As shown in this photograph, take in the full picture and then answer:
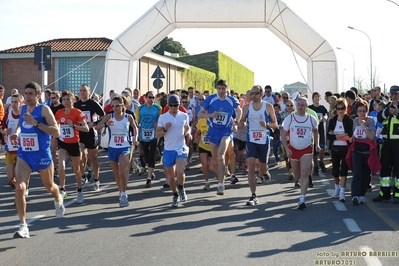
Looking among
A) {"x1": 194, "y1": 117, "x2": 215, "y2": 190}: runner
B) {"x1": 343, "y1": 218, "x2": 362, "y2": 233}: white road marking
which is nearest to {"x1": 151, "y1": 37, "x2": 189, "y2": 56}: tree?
{"x1": 194, "y1": 117, "x2": 215, "y2": 190}: runner

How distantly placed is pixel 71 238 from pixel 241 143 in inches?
319

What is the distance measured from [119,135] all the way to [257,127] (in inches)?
90.7

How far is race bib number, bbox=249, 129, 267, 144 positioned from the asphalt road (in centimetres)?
105

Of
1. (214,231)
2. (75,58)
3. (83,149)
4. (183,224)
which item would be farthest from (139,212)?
(75,58)

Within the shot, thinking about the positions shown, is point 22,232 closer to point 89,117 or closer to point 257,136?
point 257,136

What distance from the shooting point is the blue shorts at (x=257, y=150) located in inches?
429

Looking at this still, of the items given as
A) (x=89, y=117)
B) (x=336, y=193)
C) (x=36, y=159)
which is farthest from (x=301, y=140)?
(x=89, y=117)

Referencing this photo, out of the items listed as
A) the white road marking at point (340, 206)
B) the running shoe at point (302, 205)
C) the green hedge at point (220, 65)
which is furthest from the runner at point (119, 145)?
the green hedge at point (220, 65)

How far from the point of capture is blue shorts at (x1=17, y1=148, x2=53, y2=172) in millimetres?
8211

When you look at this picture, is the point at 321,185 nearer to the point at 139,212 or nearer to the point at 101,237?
the point at 139,212

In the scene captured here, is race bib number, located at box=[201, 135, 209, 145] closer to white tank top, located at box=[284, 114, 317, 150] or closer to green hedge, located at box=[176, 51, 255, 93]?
white tank top, located at box=[284, 114, 317, 150]

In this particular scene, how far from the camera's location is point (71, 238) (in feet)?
25.9

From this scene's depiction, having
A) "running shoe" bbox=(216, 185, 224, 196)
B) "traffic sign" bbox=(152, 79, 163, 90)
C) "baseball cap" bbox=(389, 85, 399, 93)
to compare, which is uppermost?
"traffic sign" bbox=(152, 79, 163, 90)

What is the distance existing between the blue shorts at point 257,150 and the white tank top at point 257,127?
69mm
